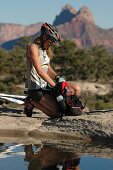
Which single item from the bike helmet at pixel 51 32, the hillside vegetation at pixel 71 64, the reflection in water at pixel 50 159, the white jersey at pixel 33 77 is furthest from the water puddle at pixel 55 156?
the hillside vegetation at pixel 71 64

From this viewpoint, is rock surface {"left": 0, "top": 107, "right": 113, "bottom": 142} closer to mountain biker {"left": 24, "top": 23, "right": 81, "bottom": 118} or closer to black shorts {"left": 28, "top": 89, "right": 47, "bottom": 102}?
mountain biker {"left": 24, "top": 23, "right": 81, "bottom": 118}

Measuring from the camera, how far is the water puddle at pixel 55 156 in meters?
3.23

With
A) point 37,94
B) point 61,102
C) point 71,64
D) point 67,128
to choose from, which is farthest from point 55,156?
point 71,64

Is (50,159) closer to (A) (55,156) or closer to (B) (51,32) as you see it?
(A) (55,156)

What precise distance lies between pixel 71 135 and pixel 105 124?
528 millimetres

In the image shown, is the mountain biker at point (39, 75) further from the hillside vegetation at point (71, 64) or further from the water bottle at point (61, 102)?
the hillside vegetation at point (71, 64)

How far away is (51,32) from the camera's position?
543cm

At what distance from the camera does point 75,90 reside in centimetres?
563

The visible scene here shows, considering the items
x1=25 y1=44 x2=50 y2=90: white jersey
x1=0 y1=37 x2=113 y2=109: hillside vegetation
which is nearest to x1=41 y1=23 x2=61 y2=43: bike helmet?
x1=25 y1=44 x2=50 y2=90: white jersey

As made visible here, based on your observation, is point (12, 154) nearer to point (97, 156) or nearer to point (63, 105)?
point (97, 156)

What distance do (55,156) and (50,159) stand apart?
167mm

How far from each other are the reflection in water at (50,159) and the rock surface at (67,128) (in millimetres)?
703

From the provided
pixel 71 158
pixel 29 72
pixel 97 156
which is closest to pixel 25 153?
pixel 71 158

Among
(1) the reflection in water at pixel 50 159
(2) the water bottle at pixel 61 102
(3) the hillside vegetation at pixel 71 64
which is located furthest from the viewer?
(3) the hillside vegetation at pixel 71 64
